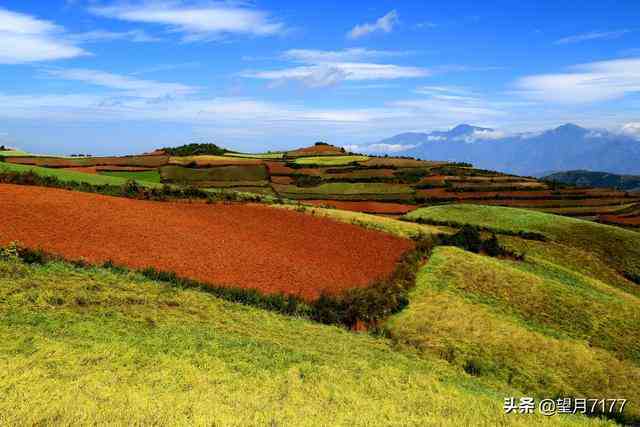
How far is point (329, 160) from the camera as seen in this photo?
13025cm

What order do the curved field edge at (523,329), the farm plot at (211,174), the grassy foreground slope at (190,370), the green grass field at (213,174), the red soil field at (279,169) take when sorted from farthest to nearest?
the red soil field at (279,169) → the green grass field at (213,174) → the farm plot at (211,174) → the curved field edge at (523,329) → the grassy foreground slope at (190,370)

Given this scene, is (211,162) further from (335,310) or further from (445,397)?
(445,397)

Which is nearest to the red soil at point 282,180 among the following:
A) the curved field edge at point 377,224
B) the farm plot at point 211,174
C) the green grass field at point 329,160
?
the farm plot at point 211,174

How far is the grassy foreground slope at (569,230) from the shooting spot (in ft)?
139

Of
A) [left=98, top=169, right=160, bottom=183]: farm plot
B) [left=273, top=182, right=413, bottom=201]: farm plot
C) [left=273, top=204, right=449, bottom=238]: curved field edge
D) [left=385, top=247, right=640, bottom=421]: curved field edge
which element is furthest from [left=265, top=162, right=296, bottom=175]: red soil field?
[left=385, top=247, right=640, bottom=421]: curved field edge

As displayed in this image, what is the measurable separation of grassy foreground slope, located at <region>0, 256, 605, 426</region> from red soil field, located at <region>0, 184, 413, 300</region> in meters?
5.45

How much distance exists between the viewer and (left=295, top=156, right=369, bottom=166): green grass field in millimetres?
123512

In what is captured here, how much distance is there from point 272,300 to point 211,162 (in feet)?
306

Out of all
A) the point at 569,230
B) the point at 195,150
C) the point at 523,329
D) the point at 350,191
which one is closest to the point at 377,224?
the point at 523,329

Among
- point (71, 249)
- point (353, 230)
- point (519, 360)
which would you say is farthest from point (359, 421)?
point (353, 230)

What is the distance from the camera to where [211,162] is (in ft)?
363

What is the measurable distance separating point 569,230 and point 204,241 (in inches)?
1448

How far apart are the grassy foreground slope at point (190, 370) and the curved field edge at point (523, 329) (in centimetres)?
248

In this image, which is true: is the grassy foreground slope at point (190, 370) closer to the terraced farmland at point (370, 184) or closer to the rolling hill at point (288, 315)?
the rolling hill at point (288, 315)
